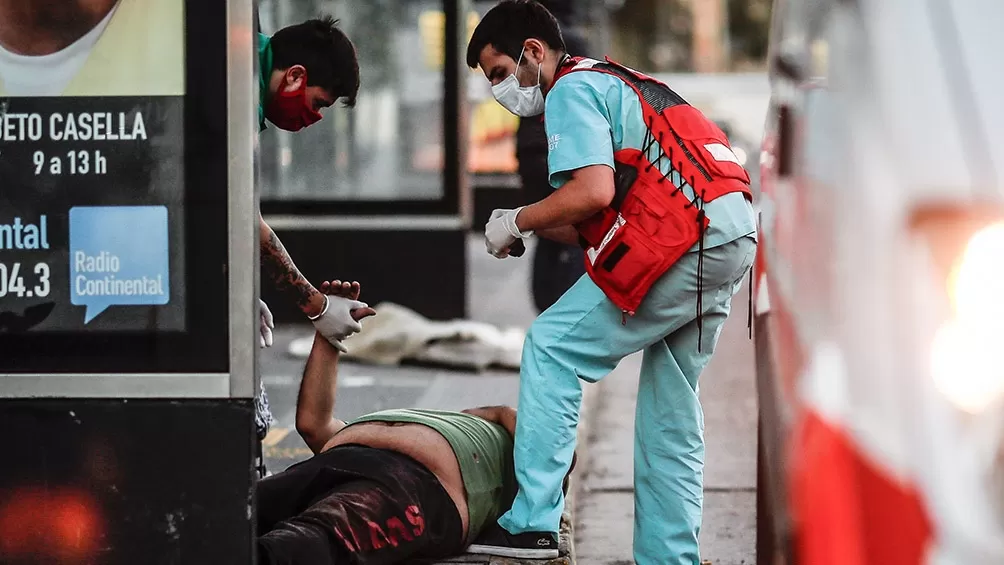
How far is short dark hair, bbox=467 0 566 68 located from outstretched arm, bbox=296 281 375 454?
89 centimetres

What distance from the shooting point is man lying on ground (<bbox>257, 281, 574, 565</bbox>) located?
11.1 feet

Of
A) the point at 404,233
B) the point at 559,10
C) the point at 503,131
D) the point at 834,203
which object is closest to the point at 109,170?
the point at 834,203

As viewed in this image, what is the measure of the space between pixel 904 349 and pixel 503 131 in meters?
13.4

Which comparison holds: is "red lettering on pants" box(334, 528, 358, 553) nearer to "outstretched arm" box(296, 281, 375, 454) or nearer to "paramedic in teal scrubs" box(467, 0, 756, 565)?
"paramedic in teal scrubs" box(467, 0, 756, 565)

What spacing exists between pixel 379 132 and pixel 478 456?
18.3ft

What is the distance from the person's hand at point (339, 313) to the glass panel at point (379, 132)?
4.55 m

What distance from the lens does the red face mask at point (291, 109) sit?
3732 millimetres

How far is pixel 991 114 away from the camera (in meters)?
1.94

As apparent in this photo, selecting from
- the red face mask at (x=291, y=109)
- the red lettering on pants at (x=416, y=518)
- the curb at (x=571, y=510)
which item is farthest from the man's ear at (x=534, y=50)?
the curb at (x=571, y=510)

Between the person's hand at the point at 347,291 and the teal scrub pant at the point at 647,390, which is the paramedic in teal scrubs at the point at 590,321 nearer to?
the teal scrub pant at the point at 647,390

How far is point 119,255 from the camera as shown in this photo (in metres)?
3.01

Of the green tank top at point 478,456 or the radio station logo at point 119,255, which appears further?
the green tank top at point 478,456

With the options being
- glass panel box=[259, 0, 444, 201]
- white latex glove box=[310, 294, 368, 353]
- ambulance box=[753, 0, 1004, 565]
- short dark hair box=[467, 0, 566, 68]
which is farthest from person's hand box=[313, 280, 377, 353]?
glass panel box=[259, 0, 444, 201]

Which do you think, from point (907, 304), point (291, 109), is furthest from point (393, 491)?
point (907, 304)
